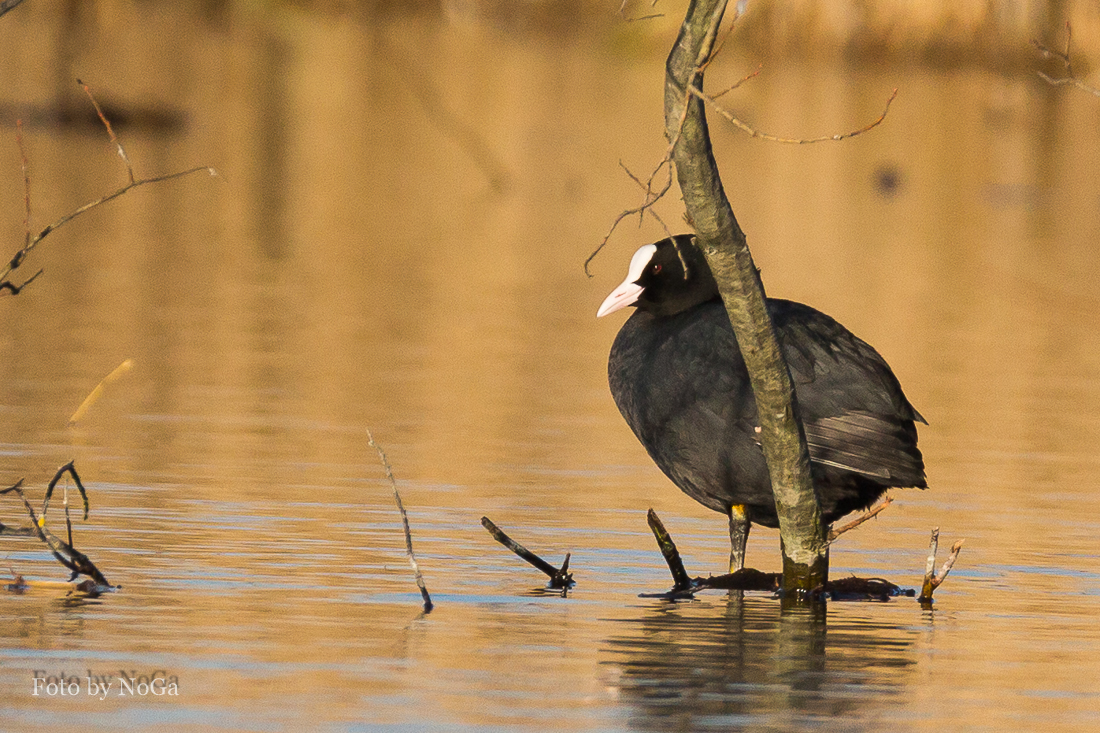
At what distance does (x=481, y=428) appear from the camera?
436 inches

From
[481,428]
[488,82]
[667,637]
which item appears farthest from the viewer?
[488,82]

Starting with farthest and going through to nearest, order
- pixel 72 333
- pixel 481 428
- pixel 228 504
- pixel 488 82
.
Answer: pixel 488 82 < pixel 72 333 < pixel 481 428 < pixel 228 504

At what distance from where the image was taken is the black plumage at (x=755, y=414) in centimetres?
735

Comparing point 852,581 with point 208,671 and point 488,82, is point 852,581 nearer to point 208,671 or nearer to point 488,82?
point 208,671

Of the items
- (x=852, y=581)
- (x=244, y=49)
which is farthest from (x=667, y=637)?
(x=244, y=49)

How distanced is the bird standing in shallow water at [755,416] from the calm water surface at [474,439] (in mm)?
416

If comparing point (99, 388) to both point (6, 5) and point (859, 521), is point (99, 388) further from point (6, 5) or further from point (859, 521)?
point (859, 521)

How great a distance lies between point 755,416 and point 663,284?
111 cm

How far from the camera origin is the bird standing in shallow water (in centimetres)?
735

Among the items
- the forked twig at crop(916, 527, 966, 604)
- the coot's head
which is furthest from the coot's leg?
the coot's head

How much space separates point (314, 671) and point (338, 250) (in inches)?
566

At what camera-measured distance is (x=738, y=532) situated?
7.68 meters

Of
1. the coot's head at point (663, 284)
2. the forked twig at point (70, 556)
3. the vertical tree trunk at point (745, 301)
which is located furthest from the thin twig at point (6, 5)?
the coot's head at point (663, 284)

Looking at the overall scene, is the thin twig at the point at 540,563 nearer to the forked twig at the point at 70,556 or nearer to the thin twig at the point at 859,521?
the thin twig at the point at 859,521
